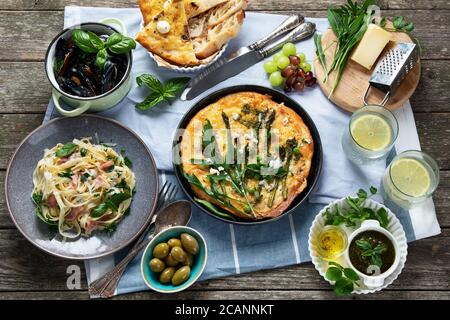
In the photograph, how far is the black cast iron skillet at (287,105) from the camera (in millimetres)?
3453

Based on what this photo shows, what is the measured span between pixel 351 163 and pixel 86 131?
1541 mm

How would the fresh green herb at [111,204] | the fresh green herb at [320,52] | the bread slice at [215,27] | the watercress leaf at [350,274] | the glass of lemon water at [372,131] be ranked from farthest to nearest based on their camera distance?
the fresh green herb at [320,52]
the bread slice at [215,27]
the glass of lemon water at [372,131]
the fresh green herb at [111,204]
the watercress leaf at [350,274]

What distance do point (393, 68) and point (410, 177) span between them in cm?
63

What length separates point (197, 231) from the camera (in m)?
3.56

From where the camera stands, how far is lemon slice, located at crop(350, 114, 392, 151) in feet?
11.7

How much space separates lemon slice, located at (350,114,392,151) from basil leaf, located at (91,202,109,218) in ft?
4.69

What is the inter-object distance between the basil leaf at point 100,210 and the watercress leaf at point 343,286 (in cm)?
130

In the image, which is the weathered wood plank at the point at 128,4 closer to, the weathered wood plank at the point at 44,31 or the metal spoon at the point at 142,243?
the weathered wood plank at the point at 44,31

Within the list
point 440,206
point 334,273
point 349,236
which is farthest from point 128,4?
point 440,206

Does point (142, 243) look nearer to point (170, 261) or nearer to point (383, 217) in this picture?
point (170, 261)

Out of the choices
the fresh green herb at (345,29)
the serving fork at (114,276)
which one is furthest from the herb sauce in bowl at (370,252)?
the serving fork at (114,276)

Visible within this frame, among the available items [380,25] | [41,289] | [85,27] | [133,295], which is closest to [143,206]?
[133,295]

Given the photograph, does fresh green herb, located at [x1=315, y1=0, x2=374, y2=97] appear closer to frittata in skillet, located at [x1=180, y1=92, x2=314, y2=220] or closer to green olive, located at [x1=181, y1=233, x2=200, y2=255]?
frittata in skillet, located at [x1=180, y1=92, x2=314, y2=220]
